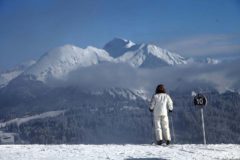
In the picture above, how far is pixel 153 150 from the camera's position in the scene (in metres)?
18.2

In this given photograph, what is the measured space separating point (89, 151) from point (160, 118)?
450 centimetres

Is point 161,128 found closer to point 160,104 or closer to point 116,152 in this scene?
point 160,104

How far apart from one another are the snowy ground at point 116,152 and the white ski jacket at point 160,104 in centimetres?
197

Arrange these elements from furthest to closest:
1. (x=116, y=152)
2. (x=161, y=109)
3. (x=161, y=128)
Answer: (x=161, y=128)
(x=161, y=109)
(x=116, y=152)

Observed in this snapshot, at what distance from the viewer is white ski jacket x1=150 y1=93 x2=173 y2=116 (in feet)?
69.5

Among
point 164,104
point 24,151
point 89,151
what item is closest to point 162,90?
point 164,104

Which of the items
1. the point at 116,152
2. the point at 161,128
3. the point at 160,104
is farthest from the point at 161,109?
the point at 116,152

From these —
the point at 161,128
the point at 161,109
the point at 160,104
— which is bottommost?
the point at 161,128

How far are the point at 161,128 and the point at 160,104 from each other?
3.48 feet

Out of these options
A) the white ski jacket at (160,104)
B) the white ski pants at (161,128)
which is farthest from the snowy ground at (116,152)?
the white ski jacket at (160,104)

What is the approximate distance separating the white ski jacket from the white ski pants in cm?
22

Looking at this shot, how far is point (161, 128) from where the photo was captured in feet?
70.4

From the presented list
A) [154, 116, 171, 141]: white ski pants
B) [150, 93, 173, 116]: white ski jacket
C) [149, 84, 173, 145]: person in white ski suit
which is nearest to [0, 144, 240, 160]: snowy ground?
[154, 116, 171, 141]: white ski pants

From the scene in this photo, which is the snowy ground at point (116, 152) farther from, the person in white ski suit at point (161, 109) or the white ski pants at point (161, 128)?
the person in white ski suit at point (161, 109)
